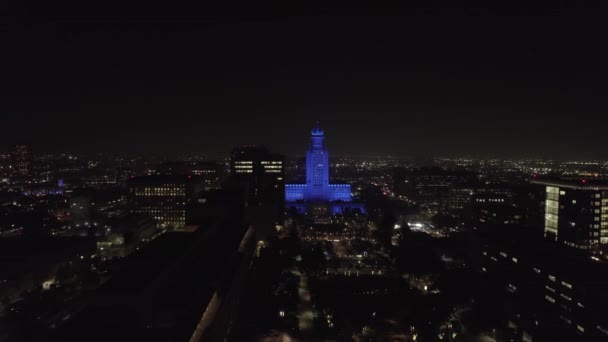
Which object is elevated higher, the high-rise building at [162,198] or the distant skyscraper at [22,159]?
the distant skyscraper at [22,159]

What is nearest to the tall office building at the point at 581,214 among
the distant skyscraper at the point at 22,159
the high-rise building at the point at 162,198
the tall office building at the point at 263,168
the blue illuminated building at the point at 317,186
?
the high-rise building at the point at 162,198

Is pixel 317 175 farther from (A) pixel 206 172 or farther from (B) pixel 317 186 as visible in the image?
(A) pixel 206 172

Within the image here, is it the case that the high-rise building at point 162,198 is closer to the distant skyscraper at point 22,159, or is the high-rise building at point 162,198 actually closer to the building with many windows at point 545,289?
the building with many windows at point 545,289

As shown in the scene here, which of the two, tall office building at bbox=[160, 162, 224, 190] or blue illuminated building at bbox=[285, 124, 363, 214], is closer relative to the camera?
blue illuminated building at bbox=[285, 124, 363, 214]

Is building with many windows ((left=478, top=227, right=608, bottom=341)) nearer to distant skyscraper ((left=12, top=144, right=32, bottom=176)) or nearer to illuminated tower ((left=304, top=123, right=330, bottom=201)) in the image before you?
illuminated tower ((left=304, top=123, right=330, bottom=201))

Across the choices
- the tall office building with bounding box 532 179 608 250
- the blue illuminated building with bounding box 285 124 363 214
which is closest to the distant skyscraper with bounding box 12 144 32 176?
the blue illuminated building with bounding box 285 124 363 214

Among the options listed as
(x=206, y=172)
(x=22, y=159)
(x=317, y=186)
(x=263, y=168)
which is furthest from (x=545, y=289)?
(x=22, y=159)
